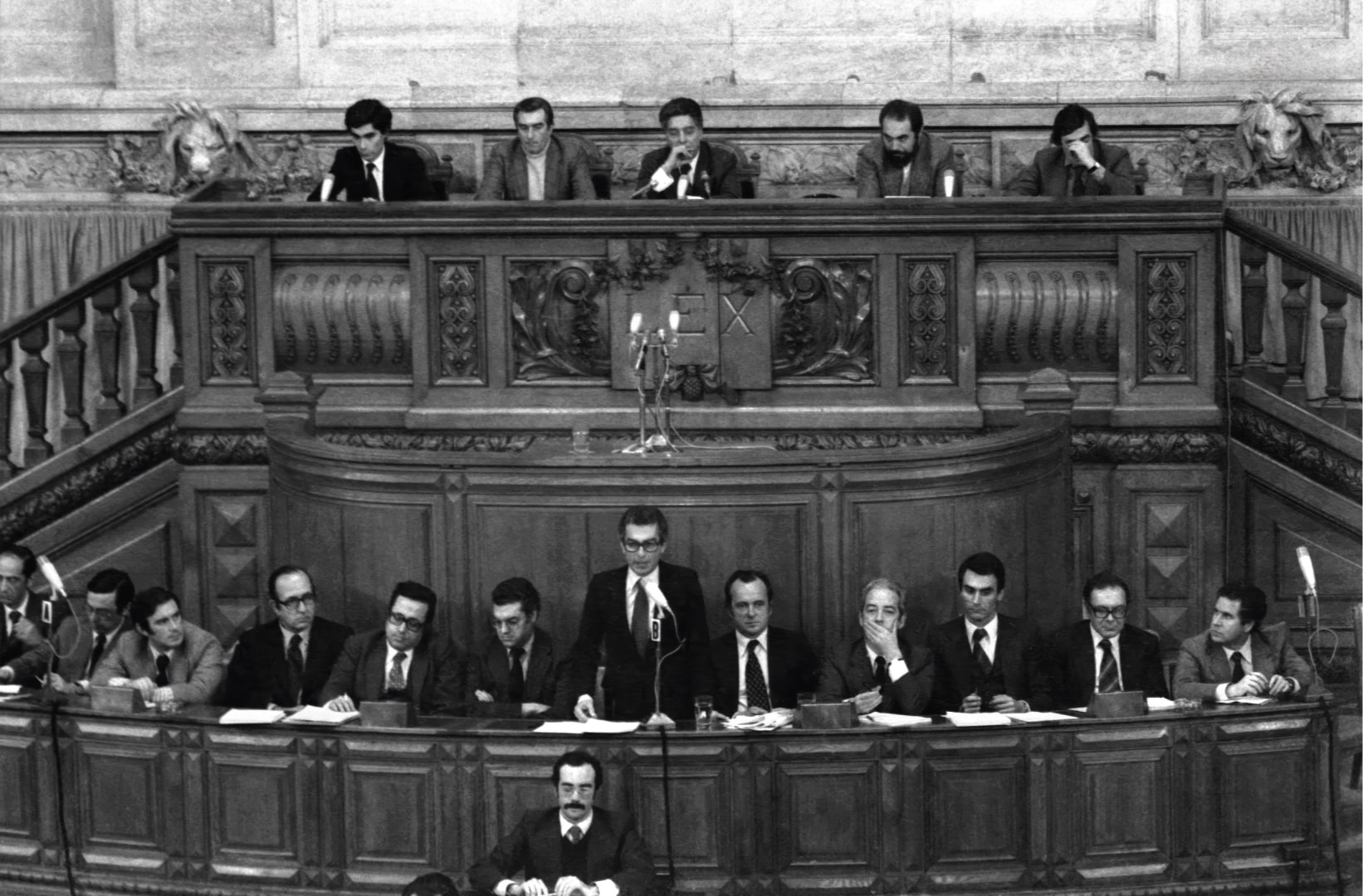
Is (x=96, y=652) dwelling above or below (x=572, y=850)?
above

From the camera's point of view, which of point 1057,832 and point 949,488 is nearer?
point 1057,832

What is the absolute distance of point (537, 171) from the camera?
13172 millimetres

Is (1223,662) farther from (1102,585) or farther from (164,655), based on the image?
(164,655)

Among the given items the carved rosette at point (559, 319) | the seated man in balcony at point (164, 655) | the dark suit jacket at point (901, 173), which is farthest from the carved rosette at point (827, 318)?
the seated man in balcony at point (164, 655)

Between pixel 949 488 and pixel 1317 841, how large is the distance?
2.42m

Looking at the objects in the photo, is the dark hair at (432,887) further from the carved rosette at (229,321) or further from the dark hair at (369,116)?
the dark hair at (369,116)

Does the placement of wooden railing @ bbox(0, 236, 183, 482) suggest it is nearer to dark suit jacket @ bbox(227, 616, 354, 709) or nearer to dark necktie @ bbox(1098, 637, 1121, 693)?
dark suit jacket @ bbox(227, 616, 354, 709)

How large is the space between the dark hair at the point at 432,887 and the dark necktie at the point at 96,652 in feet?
9.39

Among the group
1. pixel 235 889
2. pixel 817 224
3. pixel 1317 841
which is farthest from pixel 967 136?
pixel 235 889

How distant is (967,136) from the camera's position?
Result: 14.7 metres

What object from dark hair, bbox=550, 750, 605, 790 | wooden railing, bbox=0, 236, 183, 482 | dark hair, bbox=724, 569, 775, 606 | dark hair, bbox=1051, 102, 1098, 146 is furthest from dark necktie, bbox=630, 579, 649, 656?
dark hair, bbox=1051, 102, 1098, 146

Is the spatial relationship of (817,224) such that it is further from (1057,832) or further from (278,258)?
(1057,832)

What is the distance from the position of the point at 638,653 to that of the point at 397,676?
1030 mm

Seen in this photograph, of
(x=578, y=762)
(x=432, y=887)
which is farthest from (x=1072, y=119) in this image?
(x=432, y=887)
